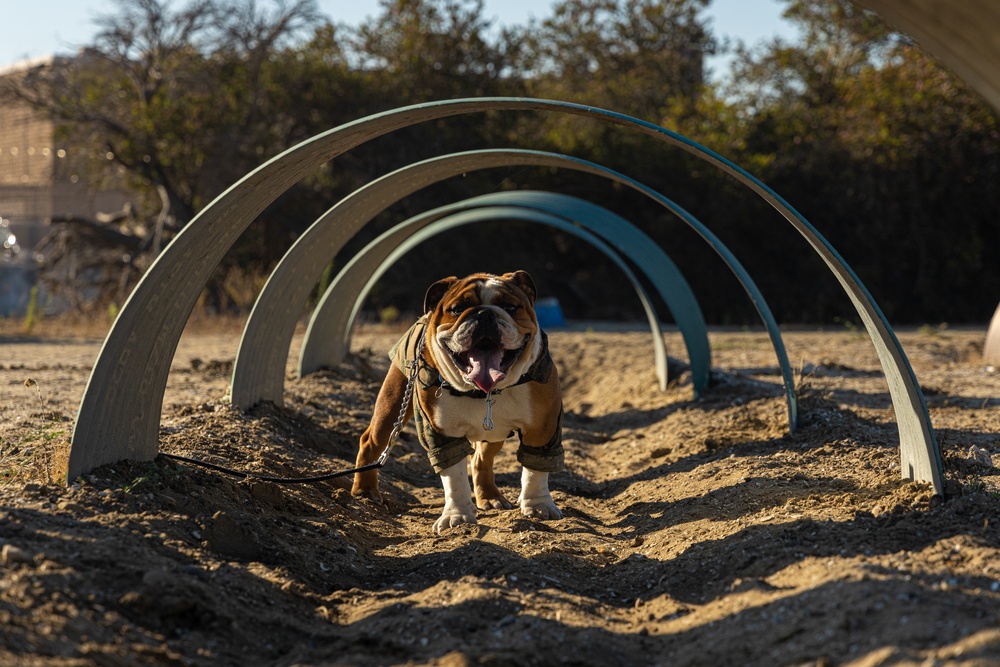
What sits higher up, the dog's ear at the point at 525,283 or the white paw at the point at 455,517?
the dog's ear at the point at 525,283

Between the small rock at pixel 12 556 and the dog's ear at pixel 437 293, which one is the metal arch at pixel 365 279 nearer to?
the dog's ear at pixel 437 293

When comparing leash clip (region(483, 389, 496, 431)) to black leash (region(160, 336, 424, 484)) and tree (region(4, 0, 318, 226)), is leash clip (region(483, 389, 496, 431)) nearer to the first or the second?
black leash (region(160, 336, 424, 484))

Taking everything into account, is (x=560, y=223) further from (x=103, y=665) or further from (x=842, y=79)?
(x=842, y=79)

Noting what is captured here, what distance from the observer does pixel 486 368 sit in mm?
4809

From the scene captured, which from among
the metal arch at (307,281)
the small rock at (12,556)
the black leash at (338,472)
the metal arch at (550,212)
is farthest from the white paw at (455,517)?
the metal arch at (550,212)

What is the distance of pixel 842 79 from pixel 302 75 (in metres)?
10.8

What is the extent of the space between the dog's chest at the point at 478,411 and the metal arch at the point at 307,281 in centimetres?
186

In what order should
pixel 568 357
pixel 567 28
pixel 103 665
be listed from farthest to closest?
pixel 567 28 → pixel 568 357 → pixel 103 665

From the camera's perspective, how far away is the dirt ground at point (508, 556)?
3.24 metres

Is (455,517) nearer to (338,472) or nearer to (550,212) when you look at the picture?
(338,472)

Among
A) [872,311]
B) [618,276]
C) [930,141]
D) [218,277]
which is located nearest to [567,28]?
[618,276]

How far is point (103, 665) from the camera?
299 centimetres

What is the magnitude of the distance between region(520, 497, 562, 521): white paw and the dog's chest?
0.52 meters

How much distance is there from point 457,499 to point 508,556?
0.81 meters
